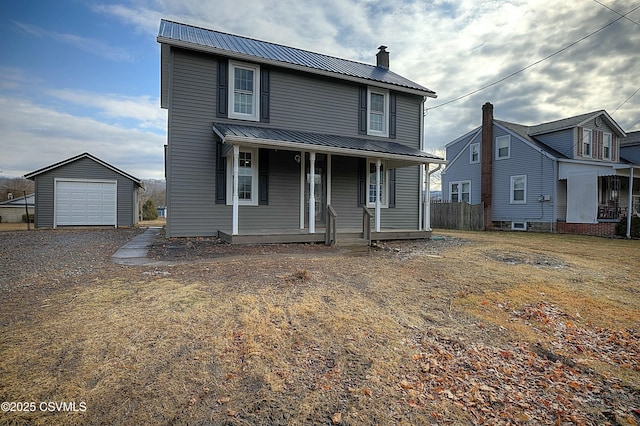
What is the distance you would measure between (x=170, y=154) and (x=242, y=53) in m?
3.79

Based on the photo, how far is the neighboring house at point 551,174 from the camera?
16219mm

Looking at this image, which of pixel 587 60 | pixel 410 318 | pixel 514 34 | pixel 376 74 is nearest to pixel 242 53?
pixel 376 74

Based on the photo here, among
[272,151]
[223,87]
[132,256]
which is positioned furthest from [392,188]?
[132,256]

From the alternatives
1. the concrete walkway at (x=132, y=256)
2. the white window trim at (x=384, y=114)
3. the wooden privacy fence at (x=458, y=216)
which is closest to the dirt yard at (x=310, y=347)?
the concrete walkway at (x=132, y=256)

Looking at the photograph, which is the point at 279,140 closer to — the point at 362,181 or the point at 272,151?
the point at 272,151

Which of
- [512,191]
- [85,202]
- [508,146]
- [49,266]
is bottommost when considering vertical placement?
[49,266]

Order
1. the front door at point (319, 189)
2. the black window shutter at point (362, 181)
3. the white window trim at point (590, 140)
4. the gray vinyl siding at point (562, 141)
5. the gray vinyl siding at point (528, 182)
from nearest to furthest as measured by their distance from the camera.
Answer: the front door at point (319, 189) < the black window shutter at point (362, 181) < the gray vinyl siding at point (528, 182) < the gray vinyl siding at point (562, 141) < the white window trim at point (590, 140)

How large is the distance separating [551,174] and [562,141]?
2800 mm

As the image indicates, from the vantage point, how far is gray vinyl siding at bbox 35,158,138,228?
16.3m

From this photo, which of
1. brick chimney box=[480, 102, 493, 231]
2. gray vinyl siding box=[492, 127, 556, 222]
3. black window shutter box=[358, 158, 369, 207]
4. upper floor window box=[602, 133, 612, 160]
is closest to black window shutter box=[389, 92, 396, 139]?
black window shutter box=[358, 158, 369, 207]

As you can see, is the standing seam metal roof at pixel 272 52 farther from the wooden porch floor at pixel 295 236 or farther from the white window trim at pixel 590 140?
the white window trim at pixel 590 140

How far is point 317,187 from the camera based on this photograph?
11586mm

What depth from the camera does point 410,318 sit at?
12.9 feet

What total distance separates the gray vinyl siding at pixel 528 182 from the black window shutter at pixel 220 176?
17.1 meters
